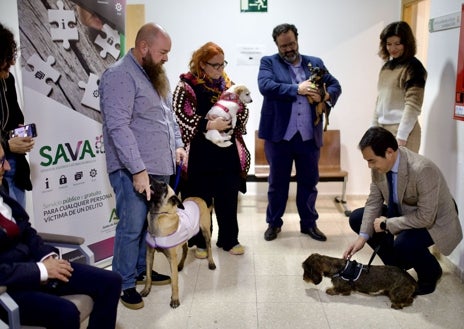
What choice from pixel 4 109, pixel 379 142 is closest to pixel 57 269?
pixel 4 109

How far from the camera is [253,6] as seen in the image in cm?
434

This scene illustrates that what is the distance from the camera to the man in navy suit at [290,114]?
318 cm

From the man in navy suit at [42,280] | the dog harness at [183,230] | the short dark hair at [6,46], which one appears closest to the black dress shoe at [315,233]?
the dog harness at [183,230]

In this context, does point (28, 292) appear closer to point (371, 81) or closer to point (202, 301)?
point (202, 301)

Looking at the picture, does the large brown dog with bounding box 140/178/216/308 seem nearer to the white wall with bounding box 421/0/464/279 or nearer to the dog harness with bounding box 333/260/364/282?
the dog harness with bounding box 333/260/364/282

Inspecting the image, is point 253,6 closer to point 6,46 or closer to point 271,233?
point 271,233

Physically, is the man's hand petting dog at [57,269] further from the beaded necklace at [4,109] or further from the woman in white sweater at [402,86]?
the woman in white sweater at [402,86]

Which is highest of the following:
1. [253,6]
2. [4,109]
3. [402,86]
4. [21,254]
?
[253,6]

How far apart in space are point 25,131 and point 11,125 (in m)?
0.14

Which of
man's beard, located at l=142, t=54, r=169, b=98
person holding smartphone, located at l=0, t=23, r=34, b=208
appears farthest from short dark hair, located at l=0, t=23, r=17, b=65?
man's beard, located at l=142, t=54, r=169, b=98

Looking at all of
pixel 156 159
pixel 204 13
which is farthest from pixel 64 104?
pixel 204 13

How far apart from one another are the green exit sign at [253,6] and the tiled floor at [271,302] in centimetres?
233

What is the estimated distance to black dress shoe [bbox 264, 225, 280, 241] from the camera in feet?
11.5

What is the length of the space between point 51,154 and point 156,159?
0.66 meters
